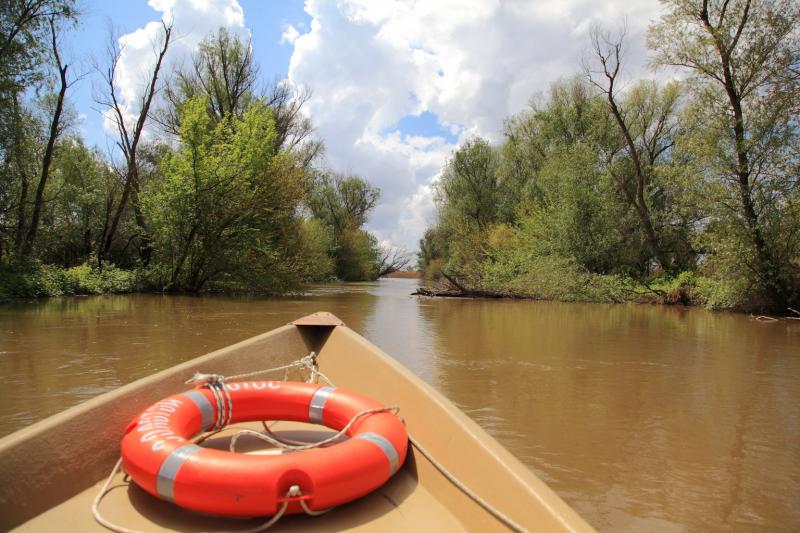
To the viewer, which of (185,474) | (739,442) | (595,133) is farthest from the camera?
(595,133)

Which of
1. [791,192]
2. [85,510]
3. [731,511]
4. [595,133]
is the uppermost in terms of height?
[595,133]

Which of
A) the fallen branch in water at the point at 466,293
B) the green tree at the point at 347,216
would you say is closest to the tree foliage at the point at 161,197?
the fallen branch in water at the point at 466,293

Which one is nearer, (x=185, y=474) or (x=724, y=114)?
(x=185, y=474)

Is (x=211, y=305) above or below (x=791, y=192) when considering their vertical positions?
below

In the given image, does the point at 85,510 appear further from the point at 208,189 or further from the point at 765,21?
the point at 765,21

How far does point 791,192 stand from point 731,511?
13709mm

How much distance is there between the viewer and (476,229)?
26031 mm

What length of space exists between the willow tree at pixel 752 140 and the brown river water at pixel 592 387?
300 centimetres

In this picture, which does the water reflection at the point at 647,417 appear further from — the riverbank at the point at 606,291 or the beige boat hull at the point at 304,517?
the riverbank at the point at 606,291

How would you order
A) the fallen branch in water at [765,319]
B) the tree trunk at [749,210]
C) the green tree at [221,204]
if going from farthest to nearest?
the green tree at [221,204]
the tree trunk at [749,210]
the fallen branch in water at [765,319]

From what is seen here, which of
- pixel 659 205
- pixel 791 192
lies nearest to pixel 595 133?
pixel 659 205

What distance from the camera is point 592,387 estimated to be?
18.0ft

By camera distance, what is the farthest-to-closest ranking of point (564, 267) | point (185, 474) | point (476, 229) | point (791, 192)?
point (476, 229)
point (564, 267)
point (791, 192)
point (185, 474)

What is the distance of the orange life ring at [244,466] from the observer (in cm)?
177
